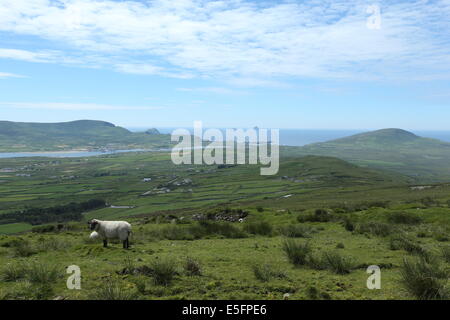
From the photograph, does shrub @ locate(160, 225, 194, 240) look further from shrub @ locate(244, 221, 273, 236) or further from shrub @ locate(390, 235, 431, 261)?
shrub @ locate(390, 235, 431, 261)

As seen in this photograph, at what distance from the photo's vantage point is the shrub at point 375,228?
18.8 meters

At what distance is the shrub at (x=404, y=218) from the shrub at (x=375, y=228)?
369cm

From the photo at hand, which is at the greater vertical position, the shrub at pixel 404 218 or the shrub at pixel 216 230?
the shrub at pixel 404 218

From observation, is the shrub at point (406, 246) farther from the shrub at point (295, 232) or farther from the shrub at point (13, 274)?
the shrub at point (13, 274)

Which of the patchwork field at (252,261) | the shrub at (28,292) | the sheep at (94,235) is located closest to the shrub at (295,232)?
the patchwork field at (252,261)

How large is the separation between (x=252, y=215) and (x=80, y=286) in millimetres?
23565

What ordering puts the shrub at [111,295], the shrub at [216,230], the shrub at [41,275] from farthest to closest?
the shrub at [216,230], the shrub at [41,275], the shrub at [111,295]

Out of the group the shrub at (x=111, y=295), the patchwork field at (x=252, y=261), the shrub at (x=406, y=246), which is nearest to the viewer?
the shrub at (x=111, y=295)

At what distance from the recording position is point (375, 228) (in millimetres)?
19469

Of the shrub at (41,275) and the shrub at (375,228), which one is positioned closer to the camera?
the shrub at (41,275)

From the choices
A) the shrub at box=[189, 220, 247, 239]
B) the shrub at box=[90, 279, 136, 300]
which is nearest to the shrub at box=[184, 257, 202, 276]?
the shrub at box=[90, 279, 136, 300]

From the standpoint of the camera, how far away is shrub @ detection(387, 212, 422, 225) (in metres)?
22.4

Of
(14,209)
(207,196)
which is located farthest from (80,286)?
(14,209)
